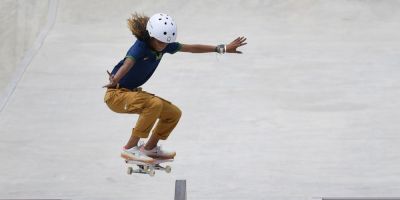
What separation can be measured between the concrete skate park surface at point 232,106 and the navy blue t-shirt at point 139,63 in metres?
2.25

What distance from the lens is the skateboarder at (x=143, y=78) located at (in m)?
8.93

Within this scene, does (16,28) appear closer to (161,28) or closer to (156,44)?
(156,44)

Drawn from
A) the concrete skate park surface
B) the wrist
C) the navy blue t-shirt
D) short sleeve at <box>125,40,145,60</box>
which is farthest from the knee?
the concrete skate park surface

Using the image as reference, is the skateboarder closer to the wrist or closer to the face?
the face

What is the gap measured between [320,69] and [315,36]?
2.47 meters

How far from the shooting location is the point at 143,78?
30.3 ft

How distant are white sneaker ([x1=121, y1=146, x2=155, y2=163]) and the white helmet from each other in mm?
1304

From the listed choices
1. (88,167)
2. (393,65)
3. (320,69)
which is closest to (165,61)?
(320,69)

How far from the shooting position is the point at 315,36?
1903 cm

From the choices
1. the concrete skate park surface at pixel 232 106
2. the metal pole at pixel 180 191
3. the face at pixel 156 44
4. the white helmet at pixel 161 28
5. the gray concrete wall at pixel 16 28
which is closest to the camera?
the metal pole at pixel 180 191

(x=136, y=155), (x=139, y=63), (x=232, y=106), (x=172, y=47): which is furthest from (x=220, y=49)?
(x=232, y=106)

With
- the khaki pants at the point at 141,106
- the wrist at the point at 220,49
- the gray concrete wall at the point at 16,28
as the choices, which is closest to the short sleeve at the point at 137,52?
the khaki pants at the point at 141,106

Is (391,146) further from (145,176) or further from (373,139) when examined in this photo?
(145,176)

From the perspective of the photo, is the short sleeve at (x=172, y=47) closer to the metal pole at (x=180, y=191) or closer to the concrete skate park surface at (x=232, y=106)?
the metal pole at (x=180, y=191)
